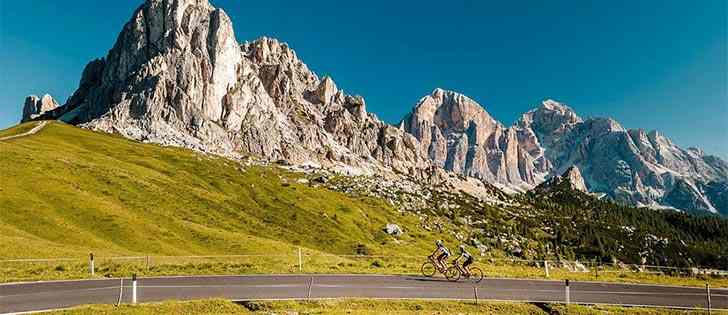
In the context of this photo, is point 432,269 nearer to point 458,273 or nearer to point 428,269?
point 428,269

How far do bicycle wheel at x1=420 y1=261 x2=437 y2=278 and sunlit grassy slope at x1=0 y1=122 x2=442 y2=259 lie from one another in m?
36.2

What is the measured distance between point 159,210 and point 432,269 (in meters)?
59.0

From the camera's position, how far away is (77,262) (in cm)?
5050

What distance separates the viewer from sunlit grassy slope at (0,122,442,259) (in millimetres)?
68812

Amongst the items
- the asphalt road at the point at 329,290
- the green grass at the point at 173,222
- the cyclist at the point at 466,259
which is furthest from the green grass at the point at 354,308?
the green grass at the point at 173,222

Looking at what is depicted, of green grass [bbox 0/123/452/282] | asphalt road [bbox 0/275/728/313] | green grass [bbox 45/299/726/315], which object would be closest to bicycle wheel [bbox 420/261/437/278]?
asphalt road [bbox 0/275/728/313]

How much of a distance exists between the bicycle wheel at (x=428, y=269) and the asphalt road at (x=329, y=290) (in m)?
2.03

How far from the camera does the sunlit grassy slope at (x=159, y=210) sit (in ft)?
226

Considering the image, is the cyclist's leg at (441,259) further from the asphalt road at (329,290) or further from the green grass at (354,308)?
the green grass at (354,308)

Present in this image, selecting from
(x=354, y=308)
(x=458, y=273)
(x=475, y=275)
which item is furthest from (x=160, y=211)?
(x=354, y=308)

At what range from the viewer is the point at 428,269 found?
5106 cm

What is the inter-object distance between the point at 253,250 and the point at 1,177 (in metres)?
43.9

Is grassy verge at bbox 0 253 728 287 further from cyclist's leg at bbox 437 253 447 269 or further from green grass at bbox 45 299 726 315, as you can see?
green grass at bbox 45 299 726 315

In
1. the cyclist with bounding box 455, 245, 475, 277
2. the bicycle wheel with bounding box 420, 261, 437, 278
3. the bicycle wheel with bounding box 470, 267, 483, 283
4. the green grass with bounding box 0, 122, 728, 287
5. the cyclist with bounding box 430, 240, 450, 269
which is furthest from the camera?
the green grass with bounding box 0, 122, 728, 287
